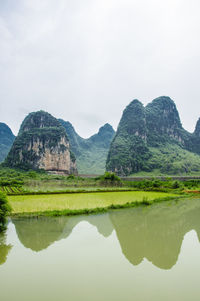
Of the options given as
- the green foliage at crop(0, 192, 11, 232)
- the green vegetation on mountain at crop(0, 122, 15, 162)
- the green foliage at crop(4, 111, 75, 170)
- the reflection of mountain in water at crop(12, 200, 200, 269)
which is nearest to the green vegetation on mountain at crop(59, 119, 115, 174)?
the green foliage at crop(4, 111, 75, 170)

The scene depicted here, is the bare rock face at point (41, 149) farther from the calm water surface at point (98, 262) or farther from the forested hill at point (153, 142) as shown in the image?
the calm water surface at point (98, 262)

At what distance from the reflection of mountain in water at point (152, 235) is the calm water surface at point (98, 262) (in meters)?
0.04

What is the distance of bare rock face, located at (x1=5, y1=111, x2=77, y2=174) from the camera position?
79188 millimetres

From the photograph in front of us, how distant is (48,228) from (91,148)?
150 m

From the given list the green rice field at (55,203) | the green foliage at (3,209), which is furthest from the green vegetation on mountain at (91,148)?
the green foliage at (3,209)

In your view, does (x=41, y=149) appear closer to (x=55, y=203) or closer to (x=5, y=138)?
(x=55, y=203)

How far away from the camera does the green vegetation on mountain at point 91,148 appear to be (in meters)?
132

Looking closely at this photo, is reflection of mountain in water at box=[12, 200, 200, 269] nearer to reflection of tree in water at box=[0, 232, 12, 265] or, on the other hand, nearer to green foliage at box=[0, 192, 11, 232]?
reflection of tree in water at box=[0, 232, 12, 265]

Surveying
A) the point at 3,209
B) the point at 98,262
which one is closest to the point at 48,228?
the point at 3,209

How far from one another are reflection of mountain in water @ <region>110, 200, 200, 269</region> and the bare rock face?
2669 inches

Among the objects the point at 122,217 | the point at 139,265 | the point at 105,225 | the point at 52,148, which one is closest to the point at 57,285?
the point at 139,265

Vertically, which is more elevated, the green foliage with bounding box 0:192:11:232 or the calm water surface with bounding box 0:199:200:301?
the green foliage with bounding box 0:192:11:232

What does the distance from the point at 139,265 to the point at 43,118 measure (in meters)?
93.3

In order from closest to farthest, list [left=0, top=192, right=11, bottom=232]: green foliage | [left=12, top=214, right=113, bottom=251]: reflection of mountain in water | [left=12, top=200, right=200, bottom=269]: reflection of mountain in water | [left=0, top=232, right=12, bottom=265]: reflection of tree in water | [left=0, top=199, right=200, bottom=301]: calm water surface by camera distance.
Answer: [left=0, top=199, right=200, bottom=301]: calm water surface < [left=0, top=232, right=12, bottom=265]: reflection of tree in water < [left=12, top=200, right=200, bottom=269]: reflection of mountain in water < [left=12, top=214, right=113, bottom=251]: reflection of mountain in water < [left=0, top=192, right=11, bottom=232]: green foliage
